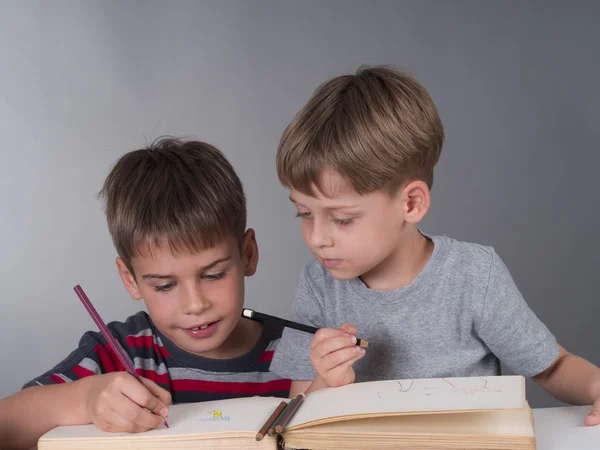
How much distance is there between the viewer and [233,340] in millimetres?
1576

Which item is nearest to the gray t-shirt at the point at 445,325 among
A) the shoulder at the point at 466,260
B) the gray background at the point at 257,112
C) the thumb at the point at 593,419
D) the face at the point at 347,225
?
the shoulder at the point at 466,260

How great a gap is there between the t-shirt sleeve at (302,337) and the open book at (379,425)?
0.29 metres

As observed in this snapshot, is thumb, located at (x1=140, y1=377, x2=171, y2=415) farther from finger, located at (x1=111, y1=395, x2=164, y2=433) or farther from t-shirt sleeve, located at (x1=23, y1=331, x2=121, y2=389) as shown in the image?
t-shirt sleeve, located at (x1=23, y1=331, x2=121, y2=389)

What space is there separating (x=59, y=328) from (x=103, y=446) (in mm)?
1623

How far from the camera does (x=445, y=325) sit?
1326 millimetres

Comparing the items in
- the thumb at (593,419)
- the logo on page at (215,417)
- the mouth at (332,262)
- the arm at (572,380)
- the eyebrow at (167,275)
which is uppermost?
the eyebrow at (167,275)

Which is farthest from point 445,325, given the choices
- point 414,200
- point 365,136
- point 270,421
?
point 270,421

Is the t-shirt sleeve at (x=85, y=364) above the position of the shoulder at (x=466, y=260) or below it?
below

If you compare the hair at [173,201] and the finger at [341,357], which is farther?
the hair at [173,201]

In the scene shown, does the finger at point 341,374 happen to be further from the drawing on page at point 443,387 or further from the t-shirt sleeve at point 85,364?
the t-shirt sleeve at point 85,364

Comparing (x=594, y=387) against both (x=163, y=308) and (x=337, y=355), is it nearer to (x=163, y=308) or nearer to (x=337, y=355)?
(x=337, y=355)

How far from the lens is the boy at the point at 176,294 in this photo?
123 centimetres

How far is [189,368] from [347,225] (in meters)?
0.47

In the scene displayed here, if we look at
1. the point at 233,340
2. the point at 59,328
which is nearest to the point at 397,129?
the point at 233,340
